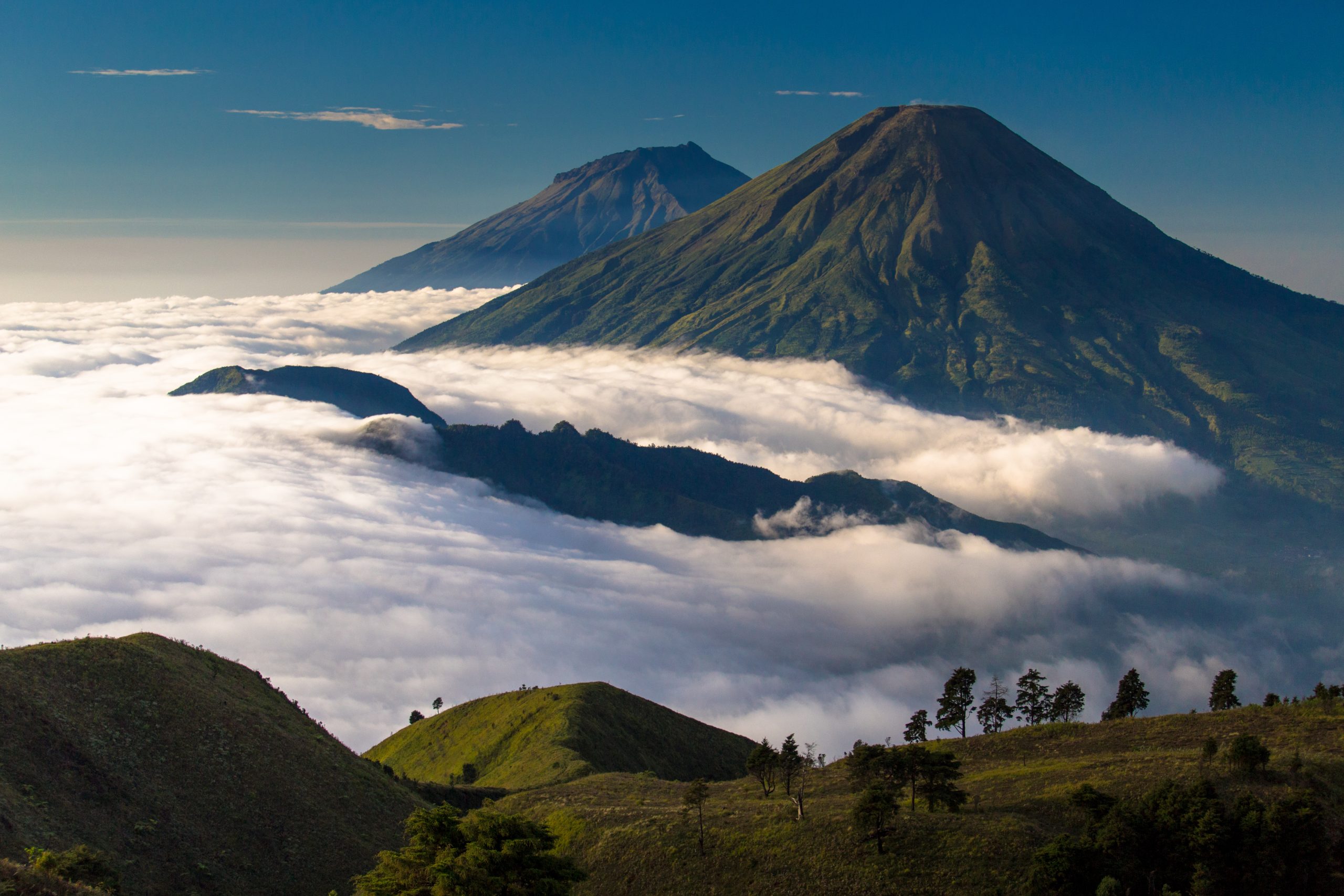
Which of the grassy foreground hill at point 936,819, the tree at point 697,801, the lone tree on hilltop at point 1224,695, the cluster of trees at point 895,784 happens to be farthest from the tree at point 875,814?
the lone tree on hilltop at point 1224,695

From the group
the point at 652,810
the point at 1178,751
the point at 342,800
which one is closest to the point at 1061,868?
the point at 1178,751

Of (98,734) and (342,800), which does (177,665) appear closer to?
(98,734)

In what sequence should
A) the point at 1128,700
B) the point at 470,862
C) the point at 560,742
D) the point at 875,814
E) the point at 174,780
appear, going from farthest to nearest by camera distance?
1. the point at 560,742
2. the point at 1128,700
3. the point at 174,780
4. the point at 875,814
5. the point at 470,862

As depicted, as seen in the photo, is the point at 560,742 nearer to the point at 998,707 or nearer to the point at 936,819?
the point at 998,707

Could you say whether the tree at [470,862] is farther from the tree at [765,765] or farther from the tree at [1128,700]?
the tree at [1128,700]

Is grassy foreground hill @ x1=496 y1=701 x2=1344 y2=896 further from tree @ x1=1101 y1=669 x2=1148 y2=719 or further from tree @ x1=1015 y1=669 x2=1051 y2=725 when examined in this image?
tree @ x1=1015 y1=669 x2=1051 y2=725

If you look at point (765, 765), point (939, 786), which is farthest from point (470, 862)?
point (765, 765)
